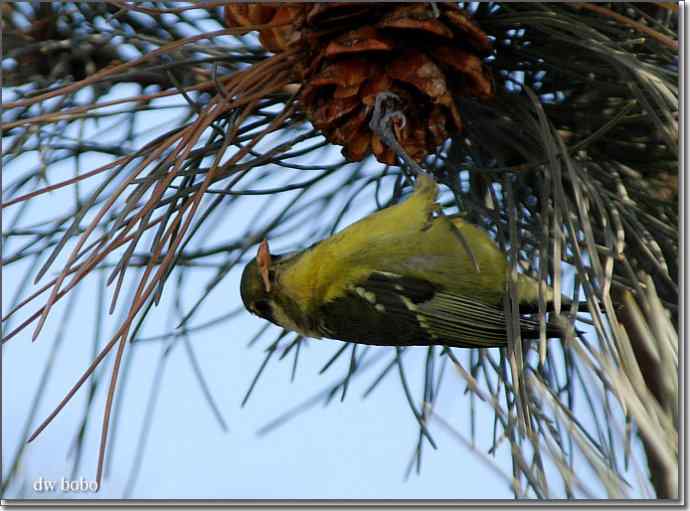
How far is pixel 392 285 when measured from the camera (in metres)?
1.82

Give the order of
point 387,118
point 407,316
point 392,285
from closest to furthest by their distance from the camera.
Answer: point 387,118 < point 407,316 < point 392,285

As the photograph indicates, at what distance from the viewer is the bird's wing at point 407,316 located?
5.25 ft

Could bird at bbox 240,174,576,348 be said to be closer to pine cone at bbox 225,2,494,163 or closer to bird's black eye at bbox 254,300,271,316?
bird's black eye at bbox 254,300,271,316

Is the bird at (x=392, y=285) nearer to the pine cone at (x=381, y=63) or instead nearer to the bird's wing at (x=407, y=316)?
the bird's wing at (x=407, y=316)

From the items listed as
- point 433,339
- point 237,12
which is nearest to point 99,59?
point 237,12

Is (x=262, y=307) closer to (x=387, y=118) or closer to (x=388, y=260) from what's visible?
(x=388, y=260)

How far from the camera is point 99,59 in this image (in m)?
1.74

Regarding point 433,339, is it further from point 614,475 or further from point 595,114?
point 614,475

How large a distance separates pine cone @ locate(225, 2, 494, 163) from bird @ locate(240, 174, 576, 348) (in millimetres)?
212

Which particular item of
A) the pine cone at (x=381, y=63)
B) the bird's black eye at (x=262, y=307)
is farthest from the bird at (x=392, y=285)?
the pine cone at (x=381, y=63)

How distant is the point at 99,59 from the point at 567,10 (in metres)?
0.84

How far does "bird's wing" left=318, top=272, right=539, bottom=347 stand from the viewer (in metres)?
1.60

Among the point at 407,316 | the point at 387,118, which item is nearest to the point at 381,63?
the point at 387,118

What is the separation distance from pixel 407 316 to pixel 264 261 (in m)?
0.28
